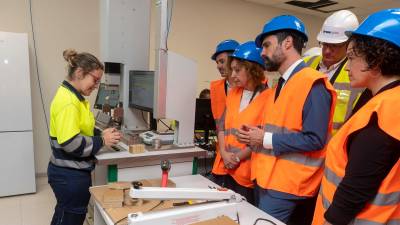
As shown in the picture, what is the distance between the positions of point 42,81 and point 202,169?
2.29 m

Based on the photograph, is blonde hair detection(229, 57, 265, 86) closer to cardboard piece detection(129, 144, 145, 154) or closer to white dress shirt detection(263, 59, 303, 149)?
white dress shirt detection(263, 59, 303, 149)

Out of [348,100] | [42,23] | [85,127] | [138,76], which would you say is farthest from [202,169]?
[42,23]

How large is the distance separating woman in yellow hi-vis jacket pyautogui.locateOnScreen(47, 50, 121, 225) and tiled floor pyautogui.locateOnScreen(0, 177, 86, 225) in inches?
44.7

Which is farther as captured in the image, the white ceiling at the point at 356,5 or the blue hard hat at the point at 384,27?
the white ceiling at the point at 356,5

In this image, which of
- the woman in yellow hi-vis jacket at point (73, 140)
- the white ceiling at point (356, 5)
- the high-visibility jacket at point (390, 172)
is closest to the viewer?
the high-visibility jacket at point (390, 172)

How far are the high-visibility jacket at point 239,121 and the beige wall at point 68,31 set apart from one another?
100 inches

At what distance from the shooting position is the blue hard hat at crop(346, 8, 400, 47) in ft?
2.78

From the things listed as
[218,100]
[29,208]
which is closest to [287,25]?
[218,100]

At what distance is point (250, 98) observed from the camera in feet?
5.99

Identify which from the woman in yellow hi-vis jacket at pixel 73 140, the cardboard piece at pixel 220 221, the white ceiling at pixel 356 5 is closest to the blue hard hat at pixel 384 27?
the cardboard piece at pixel 220 221

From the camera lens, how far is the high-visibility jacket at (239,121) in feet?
5.74

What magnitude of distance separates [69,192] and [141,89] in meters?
0.98

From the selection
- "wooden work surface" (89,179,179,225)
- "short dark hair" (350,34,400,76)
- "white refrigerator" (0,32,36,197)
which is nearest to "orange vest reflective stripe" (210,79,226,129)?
"wooden work surface" (89,179,179,225)

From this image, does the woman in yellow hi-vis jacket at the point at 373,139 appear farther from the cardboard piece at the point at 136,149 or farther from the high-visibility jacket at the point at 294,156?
the cardboard piece at the point at 136,149
